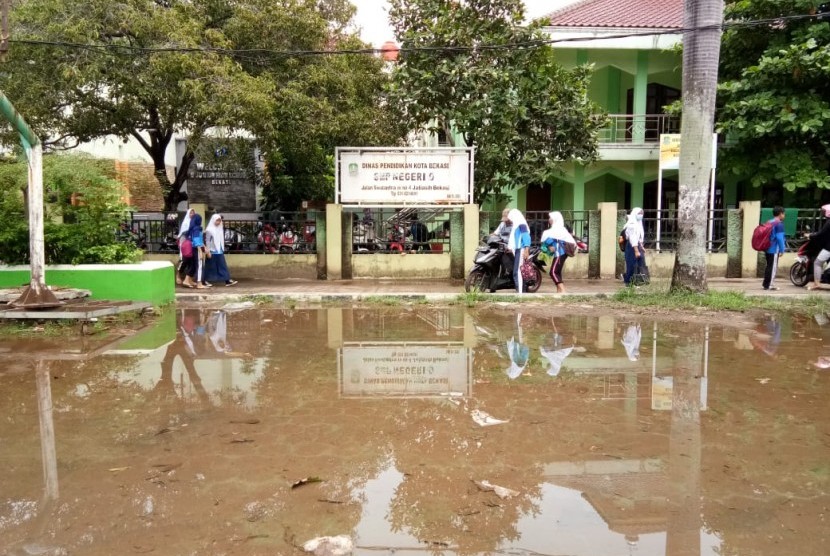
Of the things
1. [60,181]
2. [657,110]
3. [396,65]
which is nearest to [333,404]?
[60,181]

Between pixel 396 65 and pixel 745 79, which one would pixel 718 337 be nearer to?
pixel 396 65

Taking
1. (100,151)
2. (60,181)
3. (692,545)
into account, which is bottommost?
(692,545)

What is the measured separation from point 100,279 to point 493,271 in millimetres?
6478

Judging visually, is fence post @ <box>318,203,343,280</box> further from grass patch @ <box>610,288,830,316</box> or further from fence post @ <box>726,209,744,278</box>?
fence post @ <box>726,209,744,278</box>

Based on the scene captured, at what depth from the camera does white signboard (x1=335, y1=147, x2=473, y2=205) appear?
562 inches

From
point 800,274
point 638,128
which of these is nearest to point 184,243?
point 800,274

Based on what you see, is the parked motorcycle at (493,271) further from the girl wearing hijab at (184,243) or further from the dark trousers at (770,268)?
the girl wearing hijab at (184,243)

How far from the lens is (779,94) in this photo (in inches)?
664

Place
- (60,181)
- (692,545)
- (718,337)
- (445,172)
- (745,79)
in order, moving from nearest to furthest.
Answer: (692,545)
(718,337)
(60,181)
(445,172)
(745,79)

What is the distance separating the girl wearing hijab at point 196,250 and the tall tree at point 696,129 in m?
8.77

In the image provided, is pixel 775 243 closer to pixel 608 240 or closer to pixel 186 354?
pixel 608 240

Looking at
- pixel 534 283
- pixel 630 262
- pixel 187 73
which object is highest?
pixel 187 73

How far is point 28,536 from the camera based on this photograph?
331 cm

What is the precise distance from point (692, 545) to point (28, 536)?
330 centimetres
